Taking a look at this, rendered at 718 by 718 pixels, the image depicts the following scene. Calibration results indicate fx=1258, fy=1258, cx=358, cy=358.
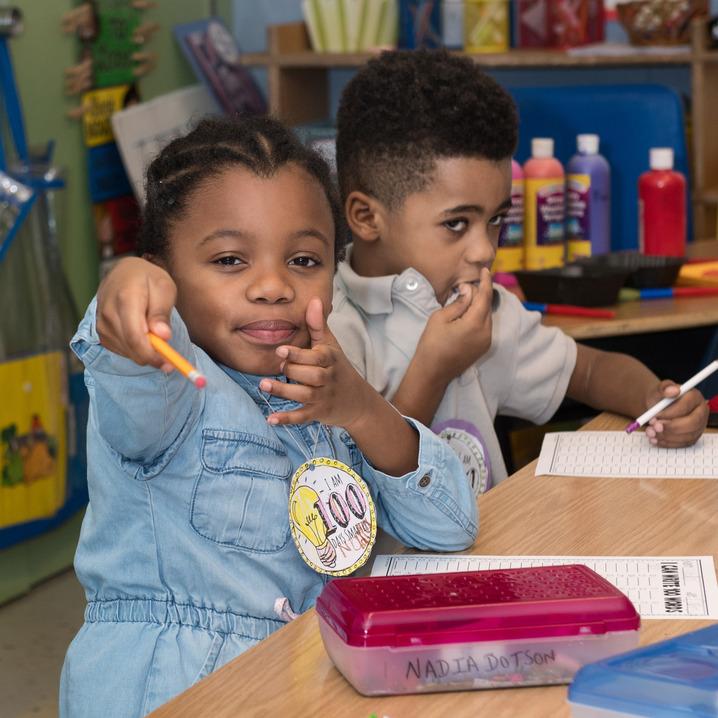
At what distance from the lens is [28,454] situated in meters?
2.76

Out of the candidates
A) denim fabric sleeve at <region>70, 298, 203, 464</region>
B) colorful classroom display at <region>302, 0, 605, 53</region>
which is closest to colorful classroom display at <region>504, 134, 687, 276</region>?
colorful classroom display at <region>302, 0, 605, 53</region>

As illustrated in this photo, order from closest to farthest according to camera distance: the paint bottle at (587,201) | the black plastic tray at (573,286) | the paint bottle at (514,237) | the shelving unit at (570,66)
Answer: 1. the black plastic tray at (573,286)
2. the paint bottle at (514,237)
3. the paint bottle at (587,201)
4. the shelving unit at (570,66)

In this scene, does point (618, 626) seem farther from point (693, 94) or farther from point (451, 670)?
point (693, 94)

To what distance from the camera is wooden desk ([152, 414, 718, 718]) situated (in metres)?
0.86

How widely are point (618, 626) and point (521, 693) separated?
0.08 meters

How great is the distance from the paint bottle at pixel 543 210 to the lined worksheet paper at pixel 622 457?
1.00m

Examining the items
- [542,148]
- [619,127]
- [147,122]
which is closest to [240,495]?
[542,148]

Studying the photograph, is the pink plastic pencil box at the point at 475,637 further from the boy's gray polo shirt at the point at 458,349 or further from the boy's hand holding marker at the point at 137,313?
the boy's gray polo shirt at the point at 458,349

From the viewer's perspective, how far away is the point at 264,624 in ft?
3.83

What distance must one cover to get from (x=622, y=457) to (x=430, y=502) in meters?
0.37

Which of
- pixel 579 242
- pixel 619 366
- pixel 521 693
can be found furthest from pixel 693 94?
pixel 521 693

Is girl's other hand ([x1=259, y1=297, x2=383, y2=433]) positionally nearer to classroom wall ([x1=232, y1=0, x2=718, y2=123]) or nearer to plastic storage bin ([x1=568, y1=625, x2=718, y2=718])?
plastic storage bin ([x1=568, y1=625, x2=718, y2=718])

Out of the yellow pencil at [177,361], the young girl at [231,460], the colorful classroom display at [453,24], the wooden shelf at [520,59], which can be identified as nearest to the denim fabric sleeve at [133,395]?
the young girl at [231,460]

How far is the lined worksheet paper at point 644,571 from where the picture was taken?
40.0 inches
